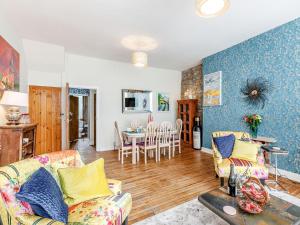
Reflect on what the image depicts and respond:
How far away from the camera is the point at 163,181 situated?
117 inches

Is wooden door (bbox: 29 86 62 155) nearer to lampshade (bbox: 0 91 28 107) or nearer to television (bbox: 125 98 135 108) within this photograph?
television (bbox: 125 98 135 108)

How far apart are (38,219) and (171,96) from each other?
5867 millimetres

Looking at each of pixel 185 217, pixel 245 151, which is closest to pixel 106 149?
pixel 185 217

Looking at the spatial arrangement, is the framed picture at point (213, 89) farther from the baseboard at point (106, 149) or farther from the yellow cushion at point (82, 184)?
the yellow cushion at point (82, 184)

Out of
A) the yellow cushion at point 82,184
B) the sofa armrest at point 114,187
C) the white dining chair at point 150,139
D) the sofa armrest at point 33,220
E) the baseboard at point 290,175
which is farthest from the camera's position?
the white dining chair at point 150,139

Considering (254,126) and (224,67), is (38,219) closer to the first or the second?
(254,126)

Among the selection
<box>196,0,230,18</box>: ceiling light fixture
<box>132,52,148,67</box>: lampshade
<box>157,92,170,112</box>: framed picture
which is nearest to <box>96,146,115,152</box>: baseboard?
<box>157,92,170,112</box>: framed picture

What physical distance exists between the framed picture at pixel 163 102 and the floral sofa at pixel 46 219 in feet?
15.3

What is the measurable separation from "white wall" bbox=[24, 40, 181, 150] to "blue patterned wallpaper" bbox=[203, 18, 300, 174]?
8.37 feet

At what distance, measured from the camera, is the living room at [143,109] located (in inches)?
58.9

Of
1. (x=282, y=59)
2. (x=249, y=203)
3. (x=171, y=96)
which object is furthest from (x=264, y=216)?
(x=171, y=96)

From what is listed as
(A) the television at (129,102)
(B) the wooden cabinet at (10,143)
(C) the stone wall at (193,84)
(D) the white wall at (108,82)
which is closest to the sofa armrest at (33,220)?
(B) the wooden cabinet at (10,143)

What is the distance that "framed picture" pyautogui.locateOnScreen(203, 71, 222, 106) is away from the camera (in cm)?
450

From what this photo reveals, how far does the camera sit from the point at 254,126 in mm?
3543
